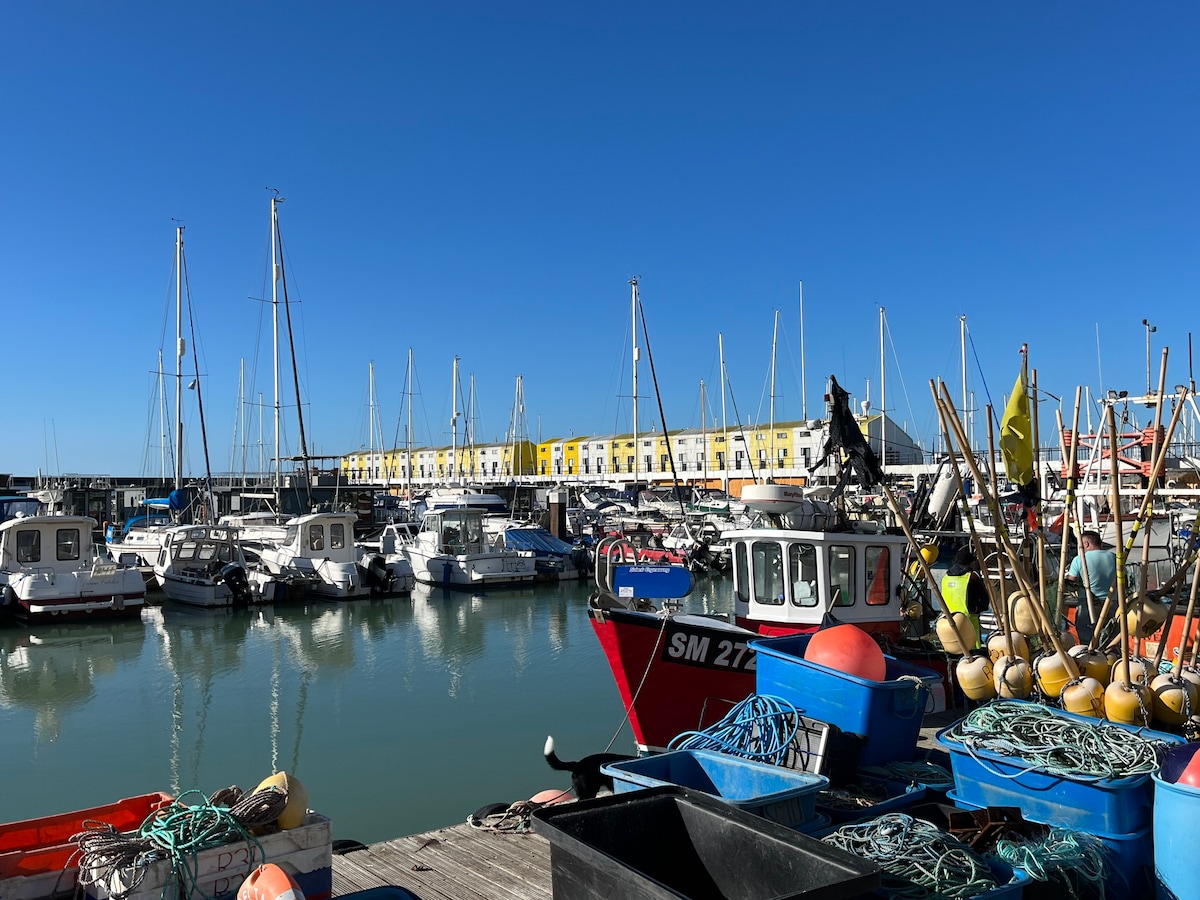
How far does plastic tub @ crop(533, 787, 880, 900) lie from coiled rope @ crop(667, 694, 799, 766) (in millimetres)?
2734

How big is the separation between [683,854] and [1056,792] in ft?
7.99

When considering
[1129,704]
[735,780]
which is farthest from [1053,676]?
[735,780]

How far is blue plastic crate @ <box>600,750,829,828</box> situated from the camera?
5082 millimetres

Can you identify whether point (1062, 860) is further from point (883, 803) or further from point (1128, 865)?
point (883, 803)

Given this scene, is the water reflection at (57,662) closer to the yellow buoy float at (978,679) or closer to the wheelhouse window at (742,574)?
the wheelhouse window at (742,574)

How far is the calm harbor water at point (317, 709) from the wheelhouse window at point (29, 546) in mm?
1686

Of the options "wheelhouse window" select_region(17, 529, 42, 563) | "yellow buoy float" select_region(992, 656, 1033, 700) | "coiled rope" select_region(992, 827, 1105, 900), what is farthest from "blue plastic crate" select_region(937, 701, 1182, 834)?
"wheelhouse window" select_region(17, 529, 42, 563)

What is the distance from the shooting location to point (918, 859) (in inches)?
165

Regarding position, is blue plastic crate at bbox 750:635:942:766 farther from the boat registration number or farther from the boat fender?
the boat fender

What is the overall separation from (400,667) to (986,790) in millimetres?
13653

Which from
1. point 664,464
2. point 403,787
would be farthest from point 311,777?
point 664,464

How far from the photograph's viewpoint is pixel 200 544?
2605 cm

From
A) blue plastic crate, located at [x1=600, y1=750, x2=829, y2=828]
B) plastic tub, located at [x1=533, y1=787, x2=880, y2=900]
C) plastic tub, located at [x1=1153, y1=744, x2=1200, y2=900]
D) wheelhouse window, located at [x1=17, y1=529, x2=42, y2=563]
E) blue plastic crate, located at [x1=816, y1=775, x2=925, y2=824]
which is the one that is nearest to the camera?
plastic tub, located at [x1=533, y1=787, x2=880, y2=900]

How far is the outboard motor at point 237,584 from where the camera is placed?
79.7ft
